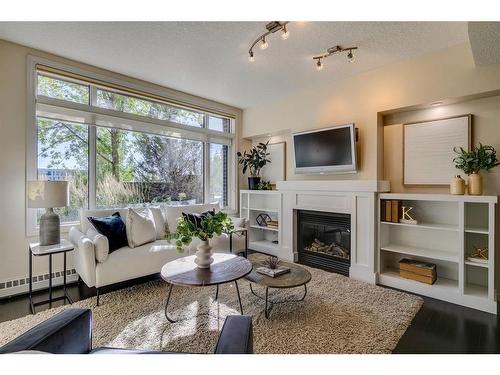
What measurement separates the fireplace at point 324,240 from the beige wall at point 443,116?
833mm

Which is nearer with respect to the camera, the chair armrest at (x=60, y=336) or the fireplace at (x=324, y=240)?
the chair armrest at (x=60, y=336)

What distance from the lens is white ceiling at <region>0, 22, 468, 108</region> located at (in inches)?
94.3

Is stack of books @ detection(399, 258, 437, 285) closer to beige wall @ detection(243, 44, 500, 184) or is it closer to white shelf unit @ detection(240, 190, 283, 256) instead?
beige wall @ detection(243, 44, 500, 184)

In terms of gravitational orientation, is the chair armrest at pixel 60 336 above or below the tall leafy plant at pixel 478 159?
below

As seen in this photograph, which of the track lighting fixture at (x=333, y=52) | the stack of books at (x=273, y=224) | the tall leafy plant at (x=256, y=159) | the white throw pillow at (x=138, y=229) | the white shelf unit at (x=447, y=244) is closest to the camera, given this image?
the white shelf unit at (x=447, y=244)

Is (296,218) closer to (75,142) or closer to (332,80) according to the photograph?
(332,80)

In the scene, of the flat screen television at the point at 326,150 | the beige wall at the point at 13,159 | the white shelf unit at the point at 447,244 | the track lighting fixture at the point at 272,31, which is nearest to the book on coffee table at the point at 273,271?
the white shelf unit at the point at 447,244

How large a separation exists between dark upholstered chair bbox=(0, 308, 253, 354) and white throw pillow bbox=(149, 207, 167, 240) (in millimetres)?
2110

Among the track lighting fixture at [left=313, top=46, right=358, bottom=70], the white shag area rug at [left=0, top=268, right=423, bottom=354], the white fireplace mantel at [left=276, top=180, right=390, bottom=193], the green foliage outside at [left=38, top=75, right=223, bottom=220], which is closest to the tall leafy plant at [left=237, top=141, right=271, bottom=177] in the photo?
the white fireplace mantel at [left=276, top=180, right=390, bottom=193]

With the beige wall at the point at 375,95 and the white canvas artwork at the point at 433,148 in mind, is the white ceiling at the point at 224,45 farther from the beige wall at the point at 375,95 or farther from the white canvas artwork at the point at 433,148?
the white canvas artwork at the point at 433,148

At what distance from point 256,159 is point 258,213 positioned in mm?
999

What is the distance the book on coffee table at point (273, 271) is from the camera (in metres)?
2.37

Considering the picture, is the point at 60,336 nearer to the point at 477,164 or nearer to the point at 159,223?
the point at 159,223

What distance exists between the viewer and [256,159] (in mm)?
4637
